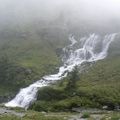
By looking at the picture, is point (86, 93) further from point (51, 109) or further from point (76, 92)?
point (51, 109)

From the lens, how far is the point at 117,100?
16275 centimetres

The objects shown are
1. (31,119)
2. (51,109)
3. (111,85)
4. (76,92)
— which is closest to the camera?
(31,119)

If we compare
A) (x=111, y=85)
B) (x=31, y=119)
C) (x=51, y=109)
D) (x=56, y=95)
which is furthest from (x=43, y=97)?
(x=31, y=119)

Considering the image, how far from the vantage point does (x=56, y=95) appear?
173500 millimetres

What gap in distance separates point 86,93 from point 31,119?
7767 centimetres

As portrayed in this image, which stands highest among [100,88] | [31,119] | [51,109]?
[100,88]

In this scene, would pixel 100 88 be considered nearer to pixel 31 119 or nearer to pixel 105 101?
pixel 105 101

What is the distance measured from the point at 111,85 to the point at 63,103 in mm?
30152

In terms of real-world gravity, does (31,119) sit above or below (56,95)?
below

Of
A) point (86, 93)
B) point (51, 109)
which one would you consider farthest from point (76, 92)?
point (51, 109)

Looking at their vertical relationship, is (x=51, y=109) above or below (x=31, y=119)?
above

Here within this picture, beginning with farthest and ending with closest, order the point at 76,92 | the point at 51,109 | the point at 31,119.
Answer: the point at 76,92
the point at 51,109
the point at 31,119

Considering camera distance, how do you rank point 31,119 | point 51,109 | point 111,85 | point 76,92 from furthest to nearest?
point 111,85
point 76,92
point 51,109
point 31,119

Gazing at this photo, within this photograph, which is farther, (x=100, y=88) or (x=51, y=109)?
(x=100, y=88)
